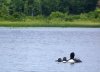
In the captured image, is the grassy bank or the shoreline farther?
the grassy bank

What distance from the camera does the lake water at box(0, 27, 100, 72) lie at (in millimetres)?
37875

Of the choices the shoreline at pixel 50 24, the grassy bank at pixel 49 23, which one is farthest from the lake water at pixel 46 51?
the grassy bank at pixel 49 23

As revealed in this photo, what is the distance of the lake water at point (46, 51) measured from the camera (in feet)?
124

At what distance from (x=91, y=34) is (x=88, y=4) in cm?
3083

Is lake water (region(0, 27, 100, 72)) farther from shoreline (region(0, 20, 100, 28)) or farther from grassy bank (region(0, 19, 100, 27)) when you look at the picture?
grassy bank (region(0, 19, 100, 27))

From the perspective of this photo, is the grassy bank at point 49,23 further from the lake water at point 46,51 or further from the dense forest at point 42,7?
the dense forest at point 42,7

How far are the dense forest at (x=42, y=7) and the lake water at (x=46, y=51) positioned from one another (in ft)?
53.7

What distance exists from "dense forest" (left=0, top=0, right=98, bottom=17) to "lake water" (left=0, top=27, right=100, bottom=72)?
16.4 m

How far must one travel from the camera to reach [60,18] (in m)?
87.7

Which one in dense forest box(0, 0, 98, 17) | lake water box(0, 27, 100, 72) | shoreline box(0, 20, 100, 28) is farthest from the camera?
dense forest box(0, 0, 98, 17)

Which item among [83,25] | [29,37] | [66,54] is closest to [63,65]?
[66,54]

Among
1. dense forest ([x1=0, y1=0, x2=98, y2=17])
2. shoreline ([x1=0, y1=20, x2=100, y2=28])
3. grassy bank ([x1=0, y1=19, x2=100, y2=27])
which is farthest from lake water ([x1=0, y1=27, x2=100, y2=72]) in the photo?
dense forest ([x1=0, y1=0, x2=98, y2=17])

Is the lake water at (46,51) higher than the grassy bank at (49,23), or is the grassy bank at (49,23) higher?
the lake water at (46,51)

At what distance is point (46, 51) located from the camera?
4816cm
